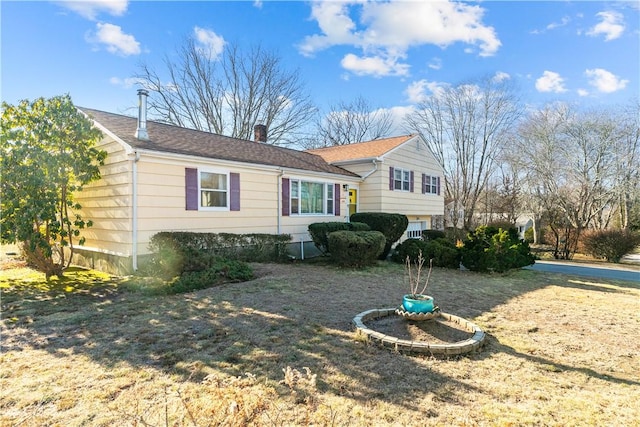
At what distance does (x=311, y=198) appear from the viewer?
13352 mm

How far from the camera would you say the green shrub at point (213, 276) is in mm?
7109

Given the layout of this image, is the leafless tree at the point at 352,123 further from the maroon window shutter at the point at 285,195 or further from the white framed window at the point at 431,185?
the maroon window shutter at the point at 285,195

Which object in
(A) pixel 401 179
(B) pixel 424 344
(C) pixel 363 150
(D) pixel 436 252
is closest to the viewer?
(B) pixel 424 344

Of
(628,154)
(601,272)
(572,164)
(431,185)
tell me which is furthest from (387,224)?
(628,154)

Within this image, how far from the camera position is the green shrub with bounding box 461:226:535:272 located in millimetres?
10406

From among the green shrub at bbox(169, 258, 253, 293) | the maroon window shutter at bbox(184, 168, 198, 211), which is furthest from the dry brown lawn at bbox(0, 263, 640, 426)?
the maroon window shutter at bbox(184, 168, 198, 211)

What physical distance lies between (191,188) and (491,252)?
904cm

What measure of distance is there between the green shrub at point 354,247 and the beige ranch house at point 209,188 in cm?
257

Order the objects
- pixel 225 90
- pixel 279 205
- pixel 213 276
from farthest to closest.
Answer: pixel 225 90 → pixel 279 205 → pixel 213 276

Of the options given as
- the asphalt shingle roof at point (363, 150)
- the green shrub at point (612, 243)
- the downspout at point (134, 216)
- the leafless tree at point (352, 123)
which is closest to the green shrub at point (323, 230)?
the asphalt shingle roof at point (363, 150)

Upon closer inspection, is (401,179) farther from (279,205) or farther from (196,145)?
(196,145)

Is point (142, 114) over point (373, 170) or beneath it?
over

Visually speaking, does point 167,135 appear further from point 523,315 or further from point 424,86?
point 424,86

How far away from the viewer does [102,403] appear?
2.90 metres
